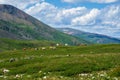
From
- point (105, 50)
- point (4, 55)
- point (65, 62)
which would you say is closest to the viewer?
point (65, 62)

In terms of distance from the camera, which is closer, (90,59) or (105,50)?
(90,59)

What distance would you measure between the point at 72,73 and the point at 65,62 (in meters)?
7.21

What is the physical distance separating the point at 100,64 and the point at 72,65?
4215 mm

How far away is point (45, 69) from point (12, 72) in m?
5.46

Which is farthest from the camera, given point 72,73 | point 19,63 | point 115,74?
point 19,63

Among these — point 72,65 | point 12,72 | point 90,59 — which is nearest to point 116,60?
point 90,59

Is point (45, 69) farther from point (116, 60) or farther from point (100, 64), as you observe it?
point (116, 60)

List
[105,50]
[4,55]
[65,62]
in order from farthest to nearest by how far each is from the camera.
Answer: [4,55], [105,50], [65,62]

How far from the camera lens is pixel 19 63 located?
5697 centimetres

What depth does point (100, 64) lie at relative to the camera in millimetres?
47094

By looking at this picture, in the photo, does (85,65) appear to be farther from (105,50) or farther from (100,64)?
(105,50)

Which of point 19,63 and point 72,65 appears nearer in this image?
point 72,65

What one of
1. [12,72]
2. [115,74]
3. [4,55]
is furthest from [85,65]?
[4,55]

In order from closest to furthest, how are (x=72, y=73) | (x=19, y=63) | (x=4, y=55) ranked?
1. (x=72, y=73)
2. (x=19, y=63)
3. (x=4, y=55)
